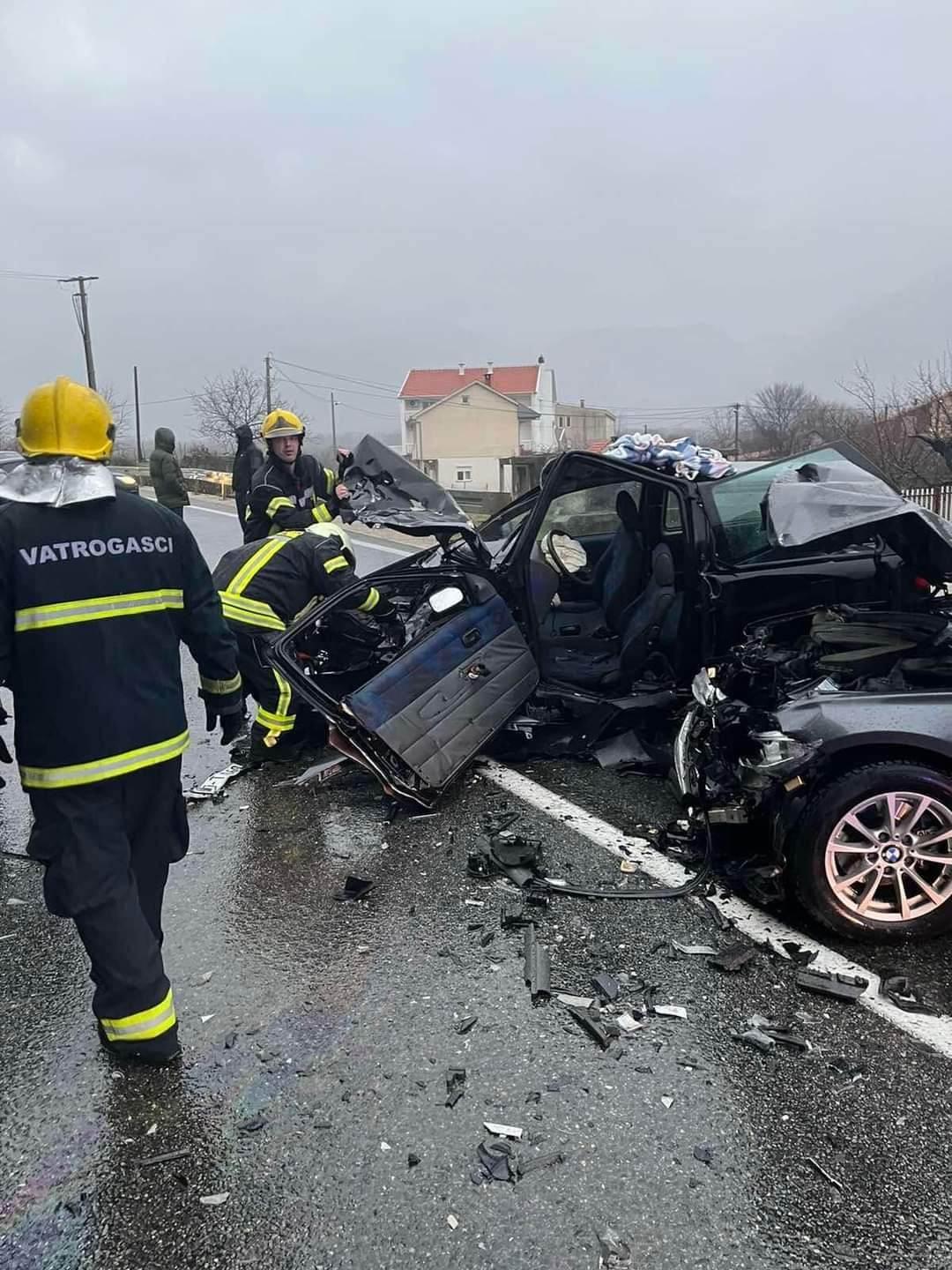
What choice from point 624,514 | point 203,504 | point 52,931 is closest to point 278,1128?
point 52,931

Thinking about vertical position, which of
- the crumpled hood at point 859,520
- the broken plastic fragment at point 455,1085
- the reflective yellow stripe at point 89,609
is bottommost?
the broken plastic fragment at point 455,1085

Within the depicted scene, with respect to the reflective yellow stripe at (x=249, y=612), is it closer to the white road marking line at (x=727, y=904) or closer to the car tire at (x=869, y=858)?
the white road marking line at (x=727, y=904)

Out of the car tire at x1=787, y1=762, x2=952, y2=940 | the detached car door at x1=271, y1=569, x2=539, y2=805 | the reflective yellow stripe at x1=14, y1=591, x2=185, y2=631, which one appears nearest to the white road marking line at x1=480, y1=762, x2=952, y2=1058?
the car tire at x1=787, y1=762, x2=952, y2=940

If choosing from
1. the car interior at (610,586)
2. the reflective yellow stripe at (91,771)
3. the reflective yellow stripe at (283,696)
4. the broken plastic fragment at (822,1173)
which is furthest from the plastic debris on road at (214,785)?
the broken plastic fragment at (822,1173)

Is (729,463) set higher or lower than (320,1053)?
higher

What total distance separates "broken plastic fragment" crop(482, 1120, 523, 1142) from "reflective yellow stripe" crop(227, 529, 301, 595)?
3.15 metres

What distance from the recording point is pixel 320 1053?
2.49m

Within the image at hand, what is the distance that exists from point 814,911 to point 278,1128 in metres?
1.83

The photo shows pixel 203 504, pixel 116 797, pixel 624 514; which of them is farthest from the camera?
pixel 203 504

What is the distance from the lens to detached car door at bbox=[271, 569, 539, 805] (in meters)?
3.92

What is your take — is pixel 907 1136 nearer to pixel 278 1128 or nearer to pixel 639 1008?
pixel 639 1008

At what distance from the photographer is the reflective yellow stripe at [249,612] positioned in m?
4.65

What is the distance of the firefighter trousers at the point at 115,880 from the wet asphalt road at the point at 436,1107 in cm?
15

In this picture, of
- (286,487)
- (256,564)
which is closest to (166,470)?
(286,487)
